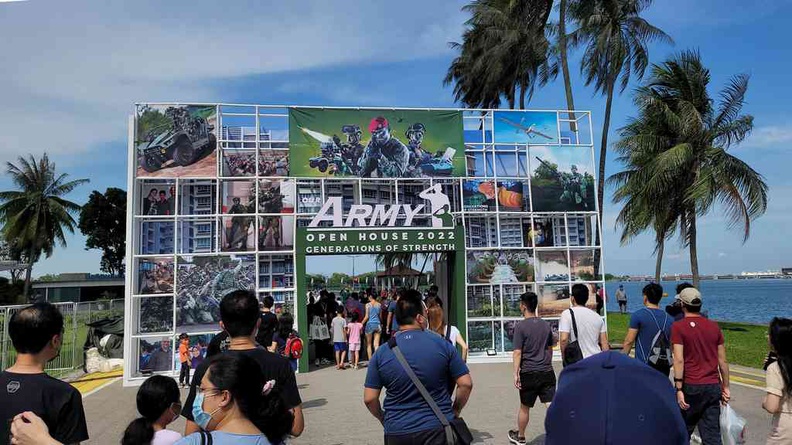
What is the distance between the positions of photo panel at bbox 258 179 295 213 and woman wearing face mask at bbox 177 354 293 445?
11871 mm

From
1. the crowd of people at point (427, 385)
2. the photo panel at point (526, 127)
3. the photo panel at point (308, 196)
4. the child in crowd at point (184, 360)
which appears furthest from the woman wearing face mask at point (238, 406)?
the photo panel at point (526, 127)

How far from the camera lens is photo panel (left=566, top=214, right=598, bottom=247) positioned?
15367 mm

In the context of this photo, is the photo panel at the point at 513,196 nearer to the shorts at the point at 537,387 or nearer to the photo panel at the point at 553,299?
the photo panel at the point at 553,299

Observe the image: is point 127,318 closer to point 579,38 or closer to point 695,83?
point 579,38

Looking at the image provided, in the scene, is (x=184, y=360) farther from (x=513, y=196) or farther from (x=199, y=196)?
(x=513, y=196)

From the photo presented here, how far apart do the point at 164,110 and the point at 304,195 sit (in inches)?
A: 152

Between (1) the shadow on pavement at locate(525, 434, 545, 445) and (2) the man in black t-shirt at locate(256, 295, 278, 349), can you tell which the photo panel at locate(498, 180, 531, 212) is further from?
(2) the man in black t-shirt at locate(256, 295, 278, 349)

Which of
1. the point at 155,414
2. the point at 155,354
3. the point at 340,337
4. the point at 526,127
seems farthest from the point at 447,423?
the point at 526,127

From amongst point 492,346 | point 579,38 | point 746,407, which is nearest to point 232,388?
point 746,407

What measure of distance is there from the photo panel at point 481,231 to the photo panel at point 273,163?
4.84 metres

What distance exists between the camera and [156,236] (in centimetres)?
1359

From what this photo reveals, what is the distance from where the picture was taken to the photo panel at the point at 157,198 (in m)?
13.6

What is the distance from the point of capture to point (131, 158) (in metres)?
13.3

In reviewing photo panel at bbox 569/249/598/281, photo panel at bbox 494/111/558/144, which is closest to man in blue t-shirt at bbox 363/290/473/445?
photo panel at bbox 569/249/598/281
